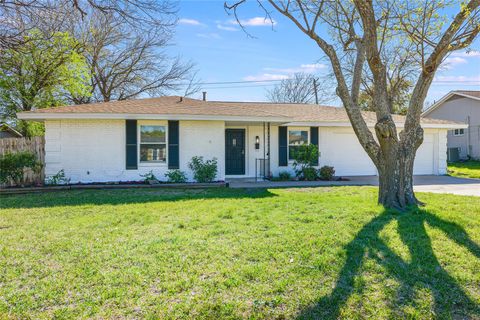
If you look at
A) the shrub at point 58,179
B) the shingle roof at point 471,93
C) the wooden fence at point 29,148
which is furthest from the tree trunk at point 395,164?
the shingle roof at point 471,93

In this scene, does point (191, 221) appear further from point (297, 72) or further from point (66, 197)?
point (297, 72)

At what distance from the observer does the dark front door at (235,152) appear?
46.2ft

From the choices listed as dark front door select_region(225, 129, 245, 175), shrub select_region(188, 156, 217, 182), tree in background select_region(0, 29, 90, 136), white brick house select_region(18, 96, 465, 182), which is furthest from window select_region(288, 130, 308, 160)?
tree in background select_region(0, 29, 90, 136)

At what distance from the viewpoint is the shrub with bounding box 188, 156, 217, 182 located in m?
11.9

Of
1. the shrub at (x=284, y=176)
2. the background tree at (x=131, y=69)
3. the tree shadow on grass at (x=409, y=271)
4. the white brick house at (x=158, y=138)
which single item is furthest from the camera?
the background tree at (x=131, y=69)

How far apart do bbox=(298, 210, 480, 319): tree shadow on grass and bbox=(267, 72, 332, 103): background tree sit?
101 feet

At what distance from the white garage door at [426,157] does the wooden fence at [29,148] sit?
15081mm

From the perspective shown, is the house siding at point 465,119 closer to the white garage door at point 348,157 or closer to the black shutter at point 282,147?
the white garage door at point 348,157

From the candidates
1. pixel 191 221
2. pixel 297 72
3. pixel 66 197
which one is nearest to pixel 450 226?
pixel 191 221

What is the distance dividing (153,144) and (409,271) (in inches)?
382

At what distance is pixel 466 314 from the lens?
2.95 metres

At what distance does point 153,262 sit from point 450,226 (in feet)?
14.7

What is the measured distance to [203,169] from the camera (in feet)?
A: 38.9

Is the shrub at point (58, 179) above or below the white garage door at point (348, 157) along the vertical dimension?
below
